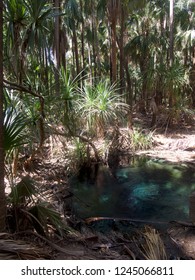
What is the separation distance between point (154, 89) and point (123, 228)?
10180mm

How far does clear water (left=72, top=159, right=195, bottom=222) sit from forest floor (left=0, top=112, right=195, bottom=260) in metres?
0.51

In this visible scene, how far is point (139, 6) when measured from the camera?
467 inches

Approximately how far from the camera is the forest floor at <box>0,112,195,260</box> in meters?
3.62

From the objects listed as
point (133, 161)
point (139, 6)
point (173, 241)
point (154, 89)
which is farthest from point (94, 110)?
point (154, 89)

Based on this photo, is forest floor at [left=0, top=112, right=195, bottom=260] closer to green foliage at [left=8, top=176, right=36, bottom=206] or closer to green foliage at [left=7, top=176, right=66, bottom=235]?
green foliage at [left=7, top=176, right=66, bottom=235]

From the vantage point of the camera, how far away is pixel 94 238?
4680 millimetres

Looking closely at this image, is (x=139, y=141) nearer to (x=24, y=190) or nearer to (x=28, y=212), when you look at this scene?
(x=24, y=190)

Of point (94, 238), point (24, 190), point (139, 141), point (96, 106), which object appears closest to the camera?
point (24, 190)

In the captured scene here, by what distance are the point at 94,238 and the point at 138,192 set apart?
322 centimetres

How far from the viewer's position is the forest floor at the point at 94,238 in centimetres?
362

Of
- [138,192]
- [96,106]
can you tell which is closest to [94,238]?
[138,192]

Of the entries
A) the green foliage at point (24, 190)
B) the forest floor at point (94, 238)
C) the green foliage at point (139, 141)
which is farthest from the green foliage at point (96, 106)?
the green foliage at point (24, 190)

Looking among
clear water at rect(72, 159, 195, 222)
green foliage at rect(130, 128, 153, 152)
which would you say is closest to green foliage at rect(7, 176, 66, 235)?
clear water at rect(72, 159, 195, 222)

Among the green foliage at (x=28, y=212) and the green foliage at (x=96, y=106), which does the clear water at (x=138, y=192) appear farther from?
the green foliage at (x=28, y=212)
